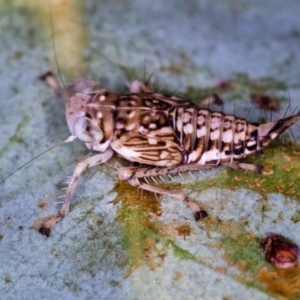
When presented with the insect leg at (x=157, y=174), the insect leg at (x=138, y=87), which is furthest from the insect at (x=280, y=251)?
the insect leg at (x=138, y=87)

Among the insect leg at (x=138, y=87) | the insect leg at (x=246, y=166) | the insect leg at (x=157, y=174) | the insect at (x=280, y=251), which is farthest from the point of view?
the insect leg at (x=138, y=87)

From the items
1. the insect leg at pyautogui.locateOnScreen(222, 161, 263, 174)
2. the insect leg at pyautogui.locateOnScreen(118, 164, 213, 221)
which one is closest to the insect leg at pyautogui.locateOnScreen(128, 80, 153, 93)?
the insect leg at pyautogui.locateOnScreen(118, 164, 213, 221)

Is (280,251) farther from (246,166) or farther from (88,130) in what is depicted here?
(88,130)

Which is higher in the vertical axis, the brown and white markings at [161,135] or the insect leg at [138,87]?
the insect leg at [138,87]

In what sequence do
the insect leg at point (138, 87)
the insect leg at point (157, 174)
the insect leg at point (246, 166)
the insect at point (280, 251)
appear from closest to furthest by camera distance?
the insect at point (280, 251) → the insect leg at point (157, 174) → the insect leg at point (246, 166) → the insect leg at point (138, 87)

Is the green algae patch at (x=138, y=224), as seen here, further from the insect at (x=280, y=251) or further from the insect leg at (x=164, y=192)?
the insect at (x=280, y=251)

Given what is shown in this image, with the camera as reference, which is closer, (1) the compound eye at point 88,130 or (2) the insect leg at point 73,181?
(2) the insect leg at point 73,181

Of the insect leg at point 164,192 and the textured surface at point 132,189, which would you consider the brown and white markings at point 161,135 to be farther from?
the textured surface at point 132,189

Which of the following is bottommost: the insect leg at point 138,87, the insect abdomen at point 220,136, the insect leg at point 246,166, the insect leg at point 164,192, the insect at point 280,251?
the insect at point 280,251
